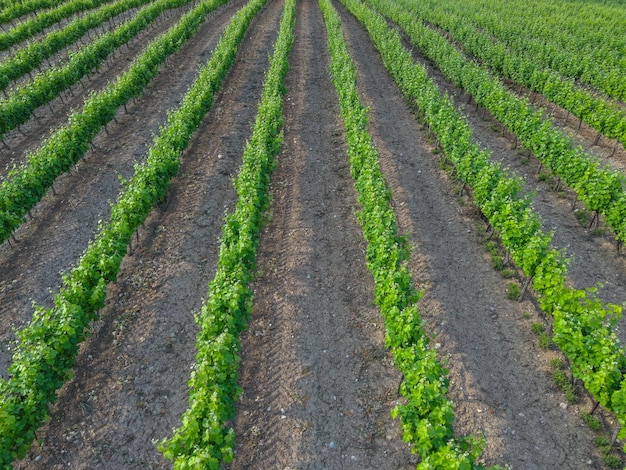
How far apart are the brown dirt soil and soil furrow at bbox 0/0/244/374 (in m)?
0.07

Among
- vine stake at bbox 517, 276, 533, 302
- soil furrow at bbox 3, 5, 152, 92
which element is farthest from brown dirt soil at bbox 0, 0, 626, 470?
soil furrow at bbox 3, 5, 152, 92

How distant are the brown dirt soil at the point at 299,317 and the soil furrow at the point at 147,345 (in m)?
0.04

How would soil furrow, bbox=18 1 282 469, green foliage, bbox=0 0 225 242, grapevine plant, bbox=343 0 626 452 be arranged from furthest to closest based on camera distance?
1. green foliage, bbox=0 0 225 242
2. soil furrow, bbox=18 1 282 469
3. grapevine plant, bbox=343 0 626 452

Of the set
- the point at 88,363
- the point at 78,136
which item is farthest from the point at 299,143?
the point at 88,363

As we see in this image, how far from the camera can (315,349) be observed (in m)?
11.6

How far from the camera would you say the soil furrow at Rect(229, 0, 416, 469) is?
31.3ft

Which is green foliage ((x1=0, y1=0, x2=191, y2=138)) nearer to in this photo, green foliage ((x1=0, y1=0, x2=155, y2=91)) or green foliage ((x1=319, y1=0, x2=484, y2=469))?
green foliage ((x1=0, y1=0, x2=155, y2=91))

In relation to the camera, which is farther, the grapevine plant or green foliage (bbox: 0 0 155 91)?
green foliage (bbox: 0 0 155 91)

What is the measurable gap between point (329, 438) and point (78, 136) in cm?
1560

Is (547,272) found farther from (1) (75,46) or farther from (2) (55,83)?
(1) (75,46)

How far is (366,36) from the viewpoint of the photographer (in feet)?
130

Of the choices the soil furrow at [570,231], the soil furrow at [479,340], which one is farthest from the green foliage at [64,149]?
the soil furrow at [570,231]

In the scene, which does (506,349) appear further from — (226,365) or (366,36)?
(366,36)

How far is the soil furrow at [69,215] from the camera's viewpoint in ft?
42.3
